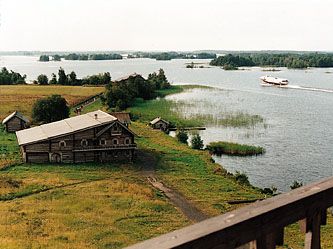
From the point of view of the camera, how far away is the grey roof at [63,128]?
1238 inches

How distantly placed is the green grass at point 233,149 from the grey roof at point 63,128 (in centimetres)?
1039

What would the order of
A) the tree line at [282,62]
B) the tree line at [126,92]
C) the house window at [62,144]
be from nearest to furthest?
1. the house window at [62,144]
2. the tree line at [126,92]
3. the tree line at [282,62]

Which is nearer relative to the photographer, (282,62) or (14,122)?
(14,122)

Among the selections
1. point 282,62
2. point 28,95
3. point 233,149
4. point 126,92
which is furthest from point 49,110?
point 282,62

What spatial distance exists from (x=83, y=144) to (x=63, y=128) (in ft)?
9.14

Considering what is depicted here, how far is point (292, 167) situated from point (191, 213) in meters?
14.0

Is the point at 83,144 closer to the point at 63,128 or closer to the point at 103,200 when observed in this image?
the point at 63,128

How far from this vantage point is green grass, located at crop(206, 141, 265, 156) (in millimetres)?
36969

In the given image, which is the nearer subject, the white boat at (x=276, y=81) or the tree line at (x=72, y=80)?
the tree line at (x=72, y=80)

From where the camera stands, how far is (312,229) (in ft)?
6.26

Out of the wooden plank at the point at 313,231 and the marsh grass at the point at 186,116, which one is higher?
the wooden plank at the point at 313,231

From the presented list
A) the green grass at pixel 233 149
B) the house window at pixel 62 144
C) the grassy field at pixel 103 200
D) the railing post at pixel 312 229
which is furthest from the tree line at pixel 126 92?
the railing post at pixel 312 229

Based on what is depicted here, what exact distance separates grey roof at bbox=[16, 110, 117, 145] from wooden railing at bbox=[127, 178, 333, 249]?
30.1 metres

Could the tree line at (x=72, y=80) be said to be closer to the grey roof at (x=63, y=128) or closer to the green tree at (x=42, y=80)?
the green tree at (x=42, y=80)
